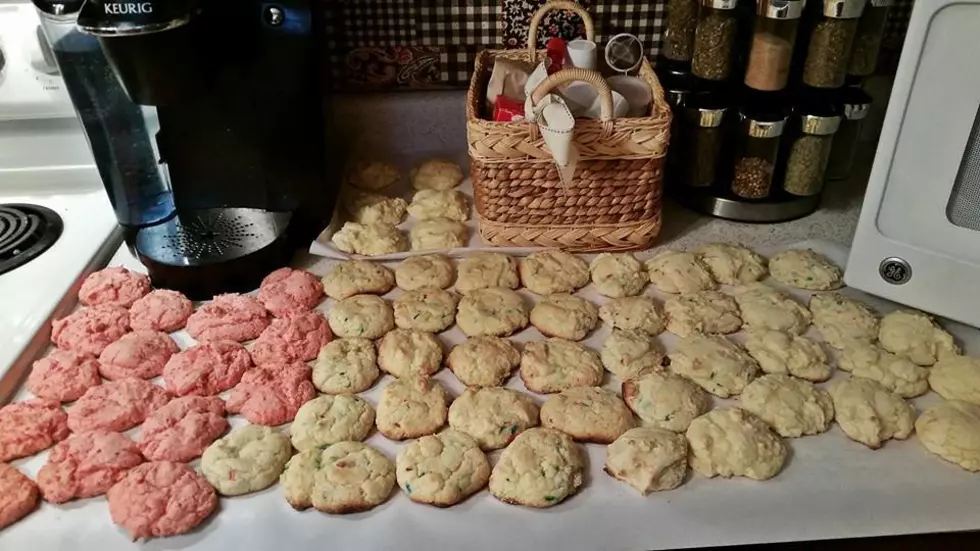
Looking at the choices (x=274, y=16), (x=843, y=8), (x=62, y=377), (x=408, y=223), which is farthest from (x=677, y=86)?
(x=62, y=377)

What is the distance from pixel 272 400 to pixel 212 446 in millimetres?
84

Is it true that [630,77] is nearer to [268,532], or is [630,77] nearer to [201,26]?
[201,26]

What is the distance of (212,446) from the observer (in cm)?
82

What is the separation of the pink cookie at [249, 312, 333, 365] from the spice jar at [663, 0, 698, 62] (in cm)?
71

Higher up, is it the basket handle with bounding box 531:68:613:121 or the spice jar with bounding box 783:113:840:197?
the basket handle with bounding box 531:68:613:121

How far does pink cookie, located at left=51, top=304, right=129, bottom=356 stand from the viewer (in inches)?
37.5

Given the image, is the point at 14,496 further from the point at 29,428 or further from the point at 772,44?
the point at 772,44

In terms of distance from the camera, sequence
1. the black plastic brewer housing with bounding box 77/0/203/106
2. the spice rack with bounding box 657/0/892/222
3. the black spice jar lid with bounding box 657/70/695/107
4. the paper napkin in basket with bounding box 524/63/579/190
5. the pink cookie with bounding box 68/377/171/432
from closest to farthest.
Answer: the black plastic brewer housing with bounding box 77/0/203/106 → the pink cookie with bounding box 68/377/171/432 → the paper napkin in basket with bounding box 524/63/579/190 → the spice rack with bounding box 657/0/892/222 → the black spice jar lid with bounding box 657/70/695/107

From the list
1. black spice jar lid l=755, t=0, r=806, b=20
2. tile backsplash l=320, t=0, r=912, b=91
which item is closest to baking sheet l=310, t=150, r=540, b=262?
tile backsplash l=320, t=0, r=912, b=91

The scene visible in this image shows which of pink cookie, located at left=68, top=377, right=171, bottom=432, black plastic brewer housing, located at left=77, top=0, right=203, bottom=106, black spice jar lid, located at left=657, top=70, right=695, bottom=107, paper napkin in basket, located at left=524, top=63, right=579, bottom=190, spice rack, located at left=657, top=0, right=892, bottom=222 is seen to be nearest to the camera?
black plastic brewer housing, located at left=77, top=0, right=203, bottom=106

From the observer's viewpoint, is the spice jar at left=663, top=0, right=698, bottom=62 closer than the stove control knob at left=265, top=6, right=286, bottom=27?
No

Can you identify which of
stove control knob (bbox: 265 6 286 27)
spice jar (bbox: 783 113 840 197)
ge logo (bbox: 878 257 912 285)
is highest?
stove control knob (bbox: 265 6 286 27)

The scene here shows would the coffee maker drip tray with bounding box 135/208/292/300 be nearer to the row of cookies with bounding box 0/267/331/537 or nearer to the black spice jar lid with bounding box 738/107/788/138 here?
the row of cookies with bounding box 0/267/331/537

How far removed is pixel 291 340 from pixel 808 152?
0.82 metres
